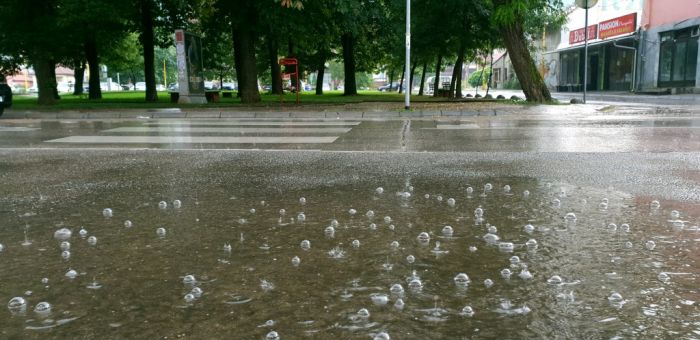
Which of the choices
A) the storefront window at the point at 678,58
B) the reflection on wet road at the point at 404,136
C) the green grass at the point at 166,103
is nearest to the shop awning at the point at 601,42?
the storefront window at the point at 678,58

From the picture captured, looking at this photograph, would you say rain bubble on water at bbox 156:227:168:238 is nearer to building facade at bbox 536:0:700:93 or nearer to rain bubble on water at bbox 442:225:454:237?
rain bubble on water at bbox 442:225:454:237

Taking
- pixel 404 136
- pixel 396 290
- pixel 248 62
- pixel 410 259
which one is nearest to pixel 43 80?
pixel 248 62

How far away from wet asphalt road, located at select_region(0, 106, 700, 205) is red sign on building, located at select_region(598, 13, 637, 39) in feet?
82.6

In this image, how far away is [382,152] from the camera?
754 cm

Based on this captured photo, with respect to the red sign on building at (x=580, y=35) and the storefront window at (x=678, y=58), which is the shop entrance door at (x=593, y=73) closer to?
the red sign on building at (x=580, y=35)

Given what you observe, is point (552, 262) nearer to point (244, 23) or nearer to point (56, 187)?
point (56, 187)

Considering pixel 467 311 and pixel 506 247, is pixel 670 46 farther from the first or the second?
pixel 467 311

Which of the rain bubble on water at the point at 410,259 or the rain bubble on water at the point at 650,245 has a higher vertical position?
the rain bubble on water at the point at 650,245

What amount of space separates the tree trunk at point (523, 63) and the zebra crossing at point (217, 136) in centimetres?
752

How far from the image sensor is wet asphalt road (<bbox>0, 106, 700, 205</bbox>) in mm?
5707

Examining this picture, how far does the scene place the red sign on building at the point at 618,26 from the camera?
1324 inches

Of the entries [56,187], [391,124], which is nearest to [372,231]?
[56,187]

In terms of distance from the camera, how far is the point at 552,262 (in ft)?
9.46

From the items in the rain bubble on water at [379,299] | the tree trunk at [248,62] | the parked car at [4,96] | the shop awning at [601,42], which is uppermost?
the shop awning at [601,42]
